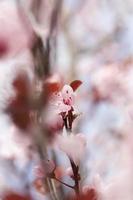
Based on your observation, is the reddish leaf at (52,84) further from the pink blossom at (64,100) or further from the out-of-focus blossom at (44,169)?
the out-of-focus blossom at (44,169)

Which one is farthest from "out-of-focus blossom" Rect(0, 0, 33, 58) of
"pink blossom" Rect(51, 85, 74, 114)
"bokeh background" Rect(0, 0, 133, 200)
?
"pink blossom" Rect(51, 85, 74, 114)

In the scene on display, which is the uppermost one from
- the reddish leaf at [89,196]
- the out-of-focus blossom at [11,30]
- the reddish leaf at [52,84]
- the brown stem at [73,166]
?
the out-of-focus blossom at [11,30]

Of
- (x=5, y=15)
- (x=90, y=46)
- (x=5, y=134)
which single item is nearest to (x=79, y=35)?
(x=90, y=46)

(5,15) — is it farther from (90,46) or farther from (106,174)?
(106,174)

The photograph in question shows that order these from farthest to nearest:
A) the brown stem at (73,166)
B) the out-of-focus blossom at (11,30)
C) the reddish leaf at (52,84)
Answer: the out-of-focus blossom at (11,30) < the reddish leaf at (52,84) < the brown stem at (73,166)

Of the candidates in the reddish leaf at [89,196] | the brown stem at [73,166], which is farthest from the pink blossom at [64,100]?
the reddish leaf at [89,196]

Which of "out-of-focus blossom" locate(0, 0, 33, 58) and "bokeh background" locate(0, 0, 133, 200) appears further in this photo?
"out-of-focus blossom" locate(0, 0, 33, 58)

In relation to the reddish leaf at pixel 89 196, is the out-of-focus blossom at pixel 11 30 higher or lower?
higher

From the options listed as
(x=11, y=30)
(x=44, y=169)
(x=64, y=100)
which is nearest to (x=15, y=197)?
(x=44, y=169)

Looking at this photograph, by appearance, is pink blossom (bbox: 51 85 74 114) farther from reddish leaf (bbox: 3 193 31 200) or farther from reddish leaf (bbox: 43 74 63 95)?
reddish leaf (bbox: 3 193 31 200)
